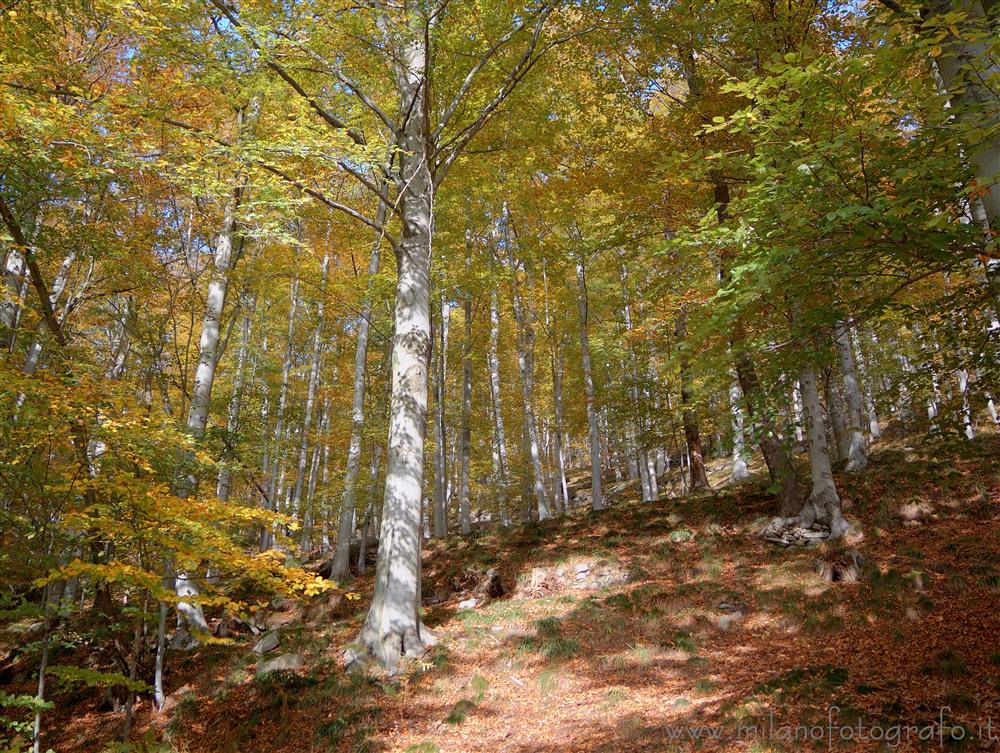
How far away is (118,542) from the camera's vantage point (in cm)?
530

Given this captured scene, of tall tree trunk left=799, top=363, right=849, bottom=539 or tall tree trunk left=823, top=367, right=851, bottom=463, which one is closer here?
tall tree trunk left=799, top=363, right=849, bottom=539

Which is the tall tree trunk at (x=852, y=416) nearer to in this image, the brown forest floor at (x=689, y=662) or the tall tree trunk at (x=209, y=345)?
the brown forest floor at (x=689, y=662)

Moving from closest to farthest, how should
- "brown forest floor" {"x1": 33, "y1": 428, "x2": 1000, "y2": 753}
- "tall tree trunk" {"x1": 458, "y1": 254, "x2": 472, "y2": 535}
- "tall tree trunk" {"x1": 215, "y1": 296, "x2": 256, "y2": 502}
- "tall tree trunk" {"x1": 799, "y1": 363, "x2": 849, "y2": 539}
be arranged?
"brown forest floor" {"x1": 33, "y1": 428, "x2": 1000, "y2": 753} < "tall tree trunk" {"x1": 799, "y1": 363, "x2": 849, "y2": 539} < "tall tree trunk" {"x1": 215, "y1": 296, "x2": 256, "y2": 502} < "tall tree trunk" {"x1": 458, "y1": 254, "x2": 472, "y2": 535}

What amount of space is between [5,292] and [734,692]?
8.74 metres

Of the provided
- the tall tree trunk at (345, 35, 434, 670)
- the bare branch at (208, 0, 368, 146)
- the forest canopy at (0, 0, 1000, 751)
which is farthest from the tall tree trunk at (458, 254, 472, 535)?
the bare branch at (208, 0, 368, 146)

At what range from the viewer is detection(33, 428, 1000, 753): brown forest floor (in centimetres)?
418

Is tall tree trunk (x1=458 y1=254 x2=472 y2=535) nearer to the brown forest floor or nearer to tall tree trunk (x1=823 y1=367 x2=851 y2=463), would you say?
the brown forest floor

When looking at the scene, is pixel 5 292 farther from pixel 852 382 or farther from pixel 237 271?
pixel 852 382

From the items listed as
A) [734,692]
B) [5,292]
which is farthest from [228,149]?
[734,692]

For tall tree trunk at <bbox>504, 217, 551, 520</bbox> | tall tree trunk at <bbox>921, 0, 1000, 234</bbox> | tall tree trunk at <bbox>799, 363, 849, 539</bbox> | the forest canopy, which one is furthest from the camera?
tall tree trunk at <bbox>504, 217, 551, 520</bbox>

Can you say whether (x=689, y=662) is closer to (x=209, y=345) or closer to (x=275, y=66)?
(x=275, y=66)

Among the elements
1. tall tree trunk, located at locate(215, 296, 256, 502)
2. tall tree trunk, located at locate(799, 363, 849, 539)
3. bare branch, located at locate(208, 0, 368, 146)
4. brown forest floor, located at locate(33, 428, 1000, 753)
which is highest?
bare branch, located at locate(208, 0, 368, 146)

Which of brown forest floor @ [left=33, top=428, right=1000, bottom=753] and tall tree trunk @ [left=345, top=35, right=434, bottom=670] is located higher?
tall tree trunk @ [left=345, top=35, right=434, bottom=670]

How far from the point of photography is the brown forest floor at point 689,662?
13.7 ft
